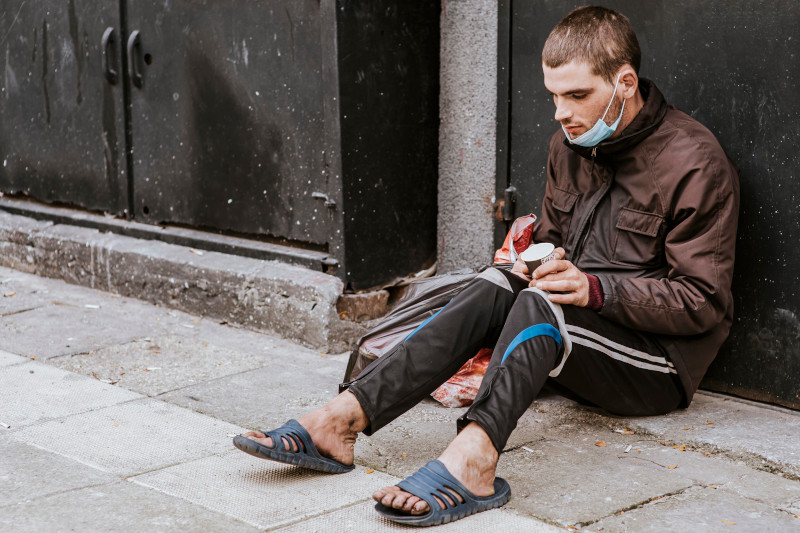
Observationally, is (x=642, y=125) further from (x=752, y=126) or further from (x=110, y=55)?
(x=110, y=55)

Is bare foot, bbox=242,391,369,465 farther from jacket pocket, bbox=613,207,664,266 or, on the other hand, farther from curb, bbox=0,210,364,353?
curb, bbox=0,210,364,353

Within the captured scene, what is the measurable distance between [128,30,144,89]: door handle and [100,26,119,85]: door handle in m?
0.17

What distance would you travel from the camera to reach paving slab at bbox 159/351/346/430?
3.38 metres

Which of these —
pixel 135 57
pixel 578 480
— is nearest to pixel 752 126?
pixel 578 480

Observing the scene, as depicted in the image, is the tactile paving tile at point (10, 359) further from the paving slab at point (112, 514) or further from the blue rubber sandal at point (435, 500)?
the blue rubber sandal at point (435, 500)

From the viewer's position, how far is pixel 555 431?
320 cm

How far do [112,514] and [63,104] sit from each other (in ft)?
12.1

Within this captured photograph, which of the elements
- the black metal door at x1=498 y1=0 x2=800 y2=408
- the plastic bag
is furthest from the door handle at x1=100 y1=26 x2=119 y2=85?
the black metal door at x1=498 y1=0 x2=800 y2=408

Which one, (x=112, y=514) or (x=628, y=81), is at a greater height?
(x=628, y=81)

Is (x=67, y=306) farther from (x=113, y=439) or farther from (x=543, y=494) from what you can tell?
(x=543, y=494)

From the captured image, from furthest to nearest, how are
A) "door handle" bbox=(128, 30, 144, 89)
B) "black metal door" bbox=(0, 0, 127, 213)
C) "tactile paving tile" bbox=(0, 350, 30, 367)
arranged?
Result: 1. "black metal door" bbox=(0, 0, 127, 213)
2. "door handle" bbox=(128, 30, 144, 89)
3. "tactile paving tile" bbox=(0, 350, 30, 367)

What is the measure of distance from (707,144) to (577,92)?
44 centimetres

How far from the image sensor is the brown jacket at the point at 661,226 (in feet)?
9.50

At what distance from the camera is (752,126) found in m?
3.25
